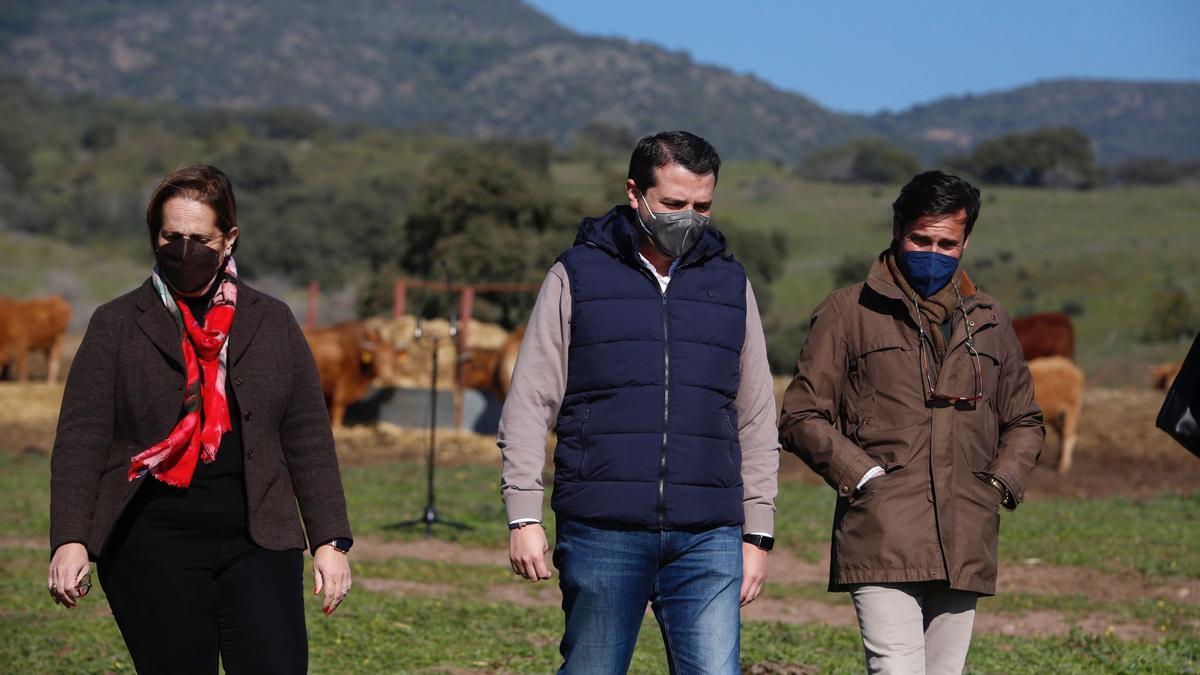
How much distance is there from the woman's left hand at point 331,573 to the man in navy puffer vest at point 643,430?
0.47 meters

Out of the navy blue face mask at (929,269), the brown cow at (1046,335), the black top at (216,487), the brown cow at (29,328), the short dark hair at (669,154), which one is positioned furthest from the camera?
the brown cow at (29,328)

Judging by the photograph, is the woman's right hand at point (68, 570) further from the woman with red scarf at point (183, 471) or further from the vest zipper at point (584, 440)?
the vest zipper at point (584, 440)

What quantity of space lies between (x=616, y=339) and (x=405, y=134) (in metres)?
149

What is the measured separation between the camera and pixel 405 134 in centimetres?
15050

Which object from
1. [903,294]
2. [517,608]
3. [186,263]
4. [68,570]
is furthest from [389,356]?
[68,570]

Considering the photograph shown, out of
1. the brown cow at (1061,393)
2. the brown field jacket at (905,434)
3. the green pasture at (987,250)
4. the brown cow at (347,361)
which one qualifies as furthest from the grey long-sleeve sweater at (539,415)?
the green pasture at (987,250)

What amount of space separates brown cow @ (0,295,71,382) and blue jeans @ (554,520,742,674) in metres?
23.0

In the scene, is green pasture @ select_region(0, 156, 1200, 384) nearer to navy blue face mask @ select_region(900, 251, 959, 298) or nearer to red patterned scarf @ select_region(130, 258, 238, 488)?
navy blue face mask @ select_region(900, 251, 959, 298)

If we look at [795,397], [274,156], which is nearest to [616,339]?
[795,397]

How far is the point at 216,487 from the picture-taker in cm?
376

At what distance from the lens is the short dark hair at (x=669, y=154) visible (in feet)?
13.1

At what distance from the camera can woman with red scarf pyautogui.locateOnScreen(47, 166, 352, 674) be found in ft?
12.1

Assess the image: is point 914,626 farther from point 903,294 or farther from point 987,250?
point 987,250

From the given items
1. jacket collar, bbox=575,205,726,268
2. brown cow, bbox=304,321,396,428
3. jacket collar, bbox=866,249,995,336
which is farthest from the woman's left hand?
brown cow, bbox=304,321,396,428
